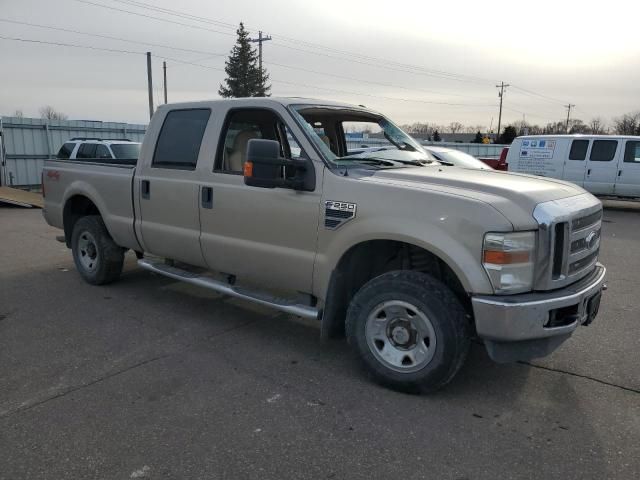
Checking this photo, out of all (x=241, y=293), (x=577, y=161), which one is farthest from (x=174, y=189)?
(x=577, y=161)

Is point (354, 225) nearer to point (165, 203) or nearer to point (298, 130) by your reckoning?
point (298, 130)

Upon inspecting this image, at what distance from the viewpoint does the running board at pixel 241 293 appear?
405 cm

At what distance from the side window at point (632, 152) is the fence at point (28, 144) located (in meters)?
19.3

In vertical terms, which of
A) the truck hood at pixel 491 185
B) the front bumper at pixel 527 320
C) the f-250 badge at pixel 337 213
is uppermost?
the truck hood at pixel 491 185

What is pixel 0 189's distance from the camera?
1630cm

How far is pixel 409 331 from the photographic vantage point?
358 cm

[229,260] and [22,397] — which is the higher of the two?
→ [229,260]

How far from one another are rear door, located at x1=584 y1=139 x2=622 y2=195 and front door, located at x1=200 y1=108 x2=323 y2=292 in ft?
43.4

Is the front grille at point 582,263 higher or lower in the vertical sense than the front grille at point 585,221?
lower

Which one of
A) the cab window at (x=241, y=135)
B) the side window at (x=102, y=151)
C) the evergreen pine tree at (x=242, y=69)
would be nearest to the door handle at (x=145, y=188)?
the cab window at (x=241, y=135)

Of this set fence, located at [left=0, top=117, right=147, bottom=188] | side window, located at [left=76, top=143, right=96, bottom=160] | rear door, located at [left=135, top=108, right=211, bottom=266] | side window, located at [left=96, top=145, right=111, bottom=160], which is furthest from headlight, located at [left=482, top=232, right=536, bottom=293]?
fence, located at [left=0, top=117, right=147, bottom=188]

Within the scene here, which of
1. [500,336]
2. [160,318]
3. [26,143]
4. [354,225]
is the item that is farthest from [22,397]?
[26,143]

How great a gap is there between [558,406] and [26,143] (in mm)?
20530

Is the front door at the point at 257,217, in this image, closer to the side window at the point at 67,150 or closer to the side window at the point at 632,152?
Answer: the side window at the point at 67,150
